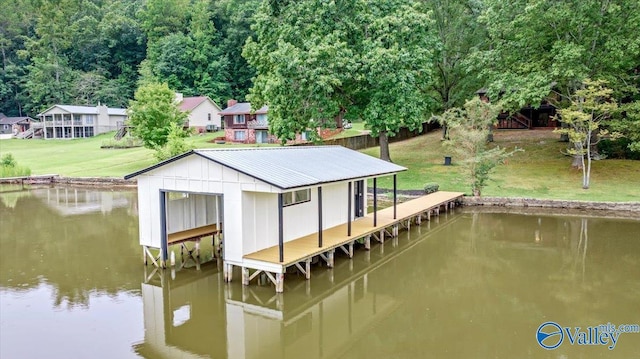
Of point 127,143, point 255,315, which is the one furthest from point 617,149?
point 127,143

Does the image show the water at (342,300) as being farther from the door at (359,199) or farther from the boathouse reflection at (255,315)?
the door at (359,199)

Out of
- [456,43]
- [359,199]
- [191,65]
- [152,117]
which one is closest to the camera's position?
[359,199]

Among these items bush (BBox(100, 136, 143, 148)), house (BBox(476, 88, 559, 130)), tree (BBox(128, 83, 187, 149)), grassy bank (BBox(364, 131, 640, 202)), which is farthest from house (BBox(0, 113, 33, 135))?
house (BBox(476, 88, 559, 130))

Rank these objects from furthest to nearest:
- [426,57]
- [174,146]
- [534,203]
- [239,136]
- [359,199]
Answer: [239,136] < [174,146] < [426,57] < [534,203] < [359,199]

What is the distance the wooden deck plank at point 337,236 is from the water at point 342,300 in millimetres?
745

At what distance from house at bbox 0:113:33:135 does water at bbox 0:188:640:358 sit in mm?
57514

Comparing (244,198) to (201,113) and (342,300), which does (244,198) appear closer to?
(342,300)

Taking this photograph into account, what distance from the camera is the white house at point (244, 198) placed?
12109 millimetres

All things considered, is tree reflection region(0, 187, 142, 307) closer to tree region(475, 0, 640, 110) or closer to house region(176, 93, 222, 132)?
tree region(475, 0, 640, 110)

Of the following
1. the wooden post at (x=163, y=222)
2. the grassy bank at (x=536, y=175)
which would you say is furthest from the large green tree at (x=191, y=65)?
the wooden post at (x=163, y=222)

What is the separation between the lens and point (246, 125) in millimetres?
49000

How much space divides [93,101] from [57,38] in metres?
14.7

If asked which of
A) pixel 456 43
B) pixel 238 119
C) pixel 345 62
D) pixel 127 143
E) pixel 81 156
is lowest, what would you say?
pixel 81 156

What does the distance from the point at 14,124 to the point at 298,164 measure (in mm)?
66936
